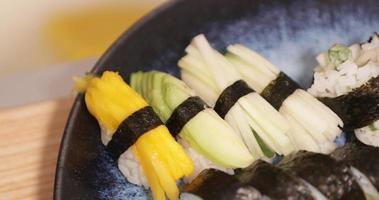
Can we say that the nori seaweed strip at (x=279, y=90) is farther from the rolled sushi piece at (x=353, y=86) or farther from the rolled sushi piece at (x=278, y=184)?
the rolled sushi piece at (x=278, y=184)

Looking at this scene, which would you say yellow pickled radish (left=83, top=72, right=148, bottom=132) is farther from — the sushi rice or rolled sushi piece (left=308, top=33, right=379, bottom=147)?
rolled sushi piece (left=308, top=33, right=379, bottom=147)

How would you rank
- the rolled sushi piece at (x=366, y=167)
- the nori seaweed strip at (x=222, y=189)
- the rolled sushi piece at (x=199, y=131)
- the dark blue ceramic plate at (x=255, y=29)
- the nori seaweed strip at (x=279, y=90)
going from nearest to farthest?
the nori seaweed strip at (x=222, y=189) → the rolled sushi piece at (x=366, y=167) → the rolled sushi piece at (x=199, y=131) → the nori seaweed strip at (x=279, y=90) → the dark blue ceramic plate at (x=255, y=29)

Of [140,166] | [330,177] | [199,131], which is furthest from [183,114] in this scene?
[330,177]

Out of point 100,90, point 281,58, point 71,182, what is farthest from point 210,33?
point 71,182

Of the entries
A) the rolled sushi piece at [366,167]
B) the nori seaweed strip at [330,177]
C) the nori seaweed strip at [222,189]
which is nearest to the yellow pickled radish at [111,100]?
the nori seaweed strip at [222,189]

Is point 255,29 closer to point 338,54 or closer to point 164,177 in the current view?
point 338,54

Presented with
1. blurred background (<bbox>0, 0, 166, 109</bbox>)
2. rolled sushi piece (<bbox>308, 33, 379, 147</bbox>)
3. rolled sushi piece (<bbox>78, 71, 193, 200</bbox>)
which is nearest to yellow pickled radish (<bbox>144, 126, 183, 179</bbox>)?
rolled sushi piece (<bbox>78, 71, 193, 200</bbox>)
